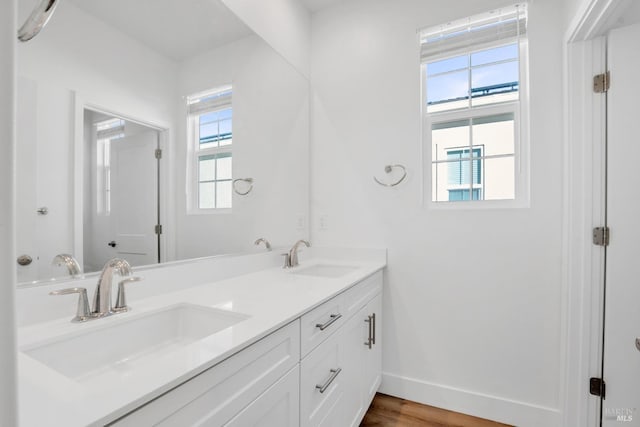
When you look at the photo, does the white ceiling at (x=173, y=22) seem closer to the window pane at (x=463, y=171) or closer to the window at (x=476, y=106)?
the window at (x=476, y=106)

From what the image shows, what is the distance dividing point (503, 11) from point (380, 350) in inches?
87.4

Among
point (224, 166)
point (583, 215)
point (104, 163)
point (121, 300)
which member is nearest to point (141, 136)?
point (104, 163)

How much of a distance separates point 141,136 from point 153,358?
0.82m

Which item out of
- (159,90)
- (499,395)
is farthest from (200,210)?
(499,395)

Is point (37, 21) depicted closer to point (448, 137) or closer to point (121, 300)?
point (121, 300)

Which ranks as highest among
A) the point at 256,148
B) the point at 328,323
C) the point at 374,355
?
the point at 256,148

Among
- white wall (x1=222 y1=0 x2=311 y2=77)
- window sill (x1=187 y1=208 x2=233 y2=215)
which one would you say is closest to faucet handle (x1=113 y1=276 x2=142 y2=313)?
window sill (x1=187 y1=208 x2=233 y2=215)

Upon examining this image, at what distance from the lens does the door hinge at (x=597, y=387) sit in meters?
1.46

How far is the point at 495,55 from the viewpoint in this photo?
6.02 feet

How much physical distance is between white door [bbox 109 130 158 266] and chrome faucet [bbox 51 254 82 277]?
126 mm

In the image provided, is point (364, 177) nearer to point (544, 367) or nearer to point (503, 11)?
point (503, 11)

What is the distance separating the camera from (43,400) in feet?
1.65

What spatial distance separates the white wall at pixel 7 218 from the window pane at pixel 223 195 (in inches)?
49.0

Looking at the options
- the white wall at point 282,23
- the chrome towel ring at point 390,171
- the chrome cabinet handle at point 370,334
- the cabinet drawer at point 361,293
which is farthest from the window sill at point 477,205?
the white wall at point 282,23
